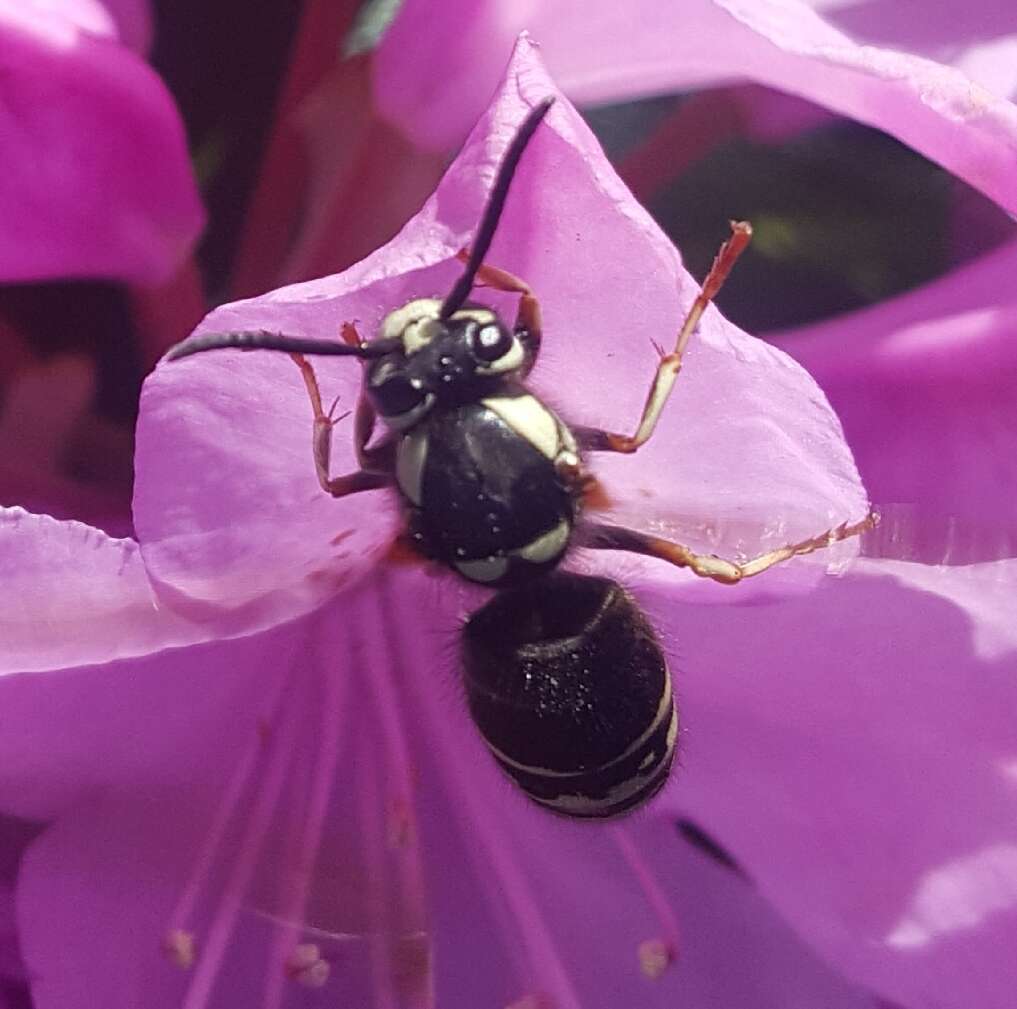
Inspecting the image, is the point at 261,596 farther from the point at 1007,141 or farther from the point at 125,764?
the point at 1007,141

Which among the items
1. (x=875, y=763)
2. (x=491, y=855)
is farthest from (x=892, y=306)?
(x=491, y=855)

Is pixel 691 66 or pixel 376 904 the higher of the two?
→ pixel 691 66

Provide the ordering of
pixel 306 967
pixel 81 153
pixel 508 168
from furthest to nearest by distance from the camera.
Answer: pixel 306 967
pixel 81 153
pixel 508 168

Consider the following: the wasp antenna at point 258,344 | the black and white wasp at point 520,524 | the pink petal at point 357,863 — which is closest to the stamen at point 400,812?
the pink petal at point 357,863

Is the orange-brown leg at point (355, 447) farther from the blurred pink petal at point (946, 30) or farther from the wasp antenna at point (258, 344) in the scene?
the blurred pink petal at point (946, 30)

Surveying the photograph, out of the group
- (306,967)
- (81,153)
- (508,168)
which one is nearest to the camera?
(508,168)

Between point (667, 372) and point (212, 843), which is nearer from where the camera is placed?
point (667, 372)

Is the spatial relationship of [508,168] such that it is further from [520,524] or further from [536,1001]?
[536,1001]

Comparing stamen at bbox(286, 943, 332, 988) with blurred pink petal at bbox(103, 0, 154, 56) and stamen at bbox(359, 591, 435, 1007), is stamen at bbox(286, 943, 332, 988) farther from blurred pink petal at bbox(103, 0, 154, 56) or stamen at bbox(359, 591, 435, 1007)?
blurred pink petal at bbox(103, 0, 154, 56)
